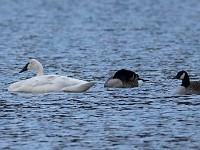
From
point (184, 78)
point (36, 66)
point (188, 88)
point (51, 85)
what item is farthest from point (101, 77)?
point (188, 88)

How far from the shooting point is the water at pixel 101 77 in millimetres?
19031

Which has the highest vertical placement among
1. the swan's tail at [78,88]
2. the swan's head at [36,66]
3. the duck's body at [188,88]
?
the swan's head at [36,66]

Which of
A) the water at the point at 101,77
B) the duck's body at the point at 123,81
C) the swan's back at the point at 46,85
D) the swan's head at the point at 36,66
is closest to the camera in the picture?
the water at the point at 101,77

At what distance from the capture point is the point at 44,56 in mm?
36344

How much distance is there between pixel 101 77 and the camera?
2900 cm

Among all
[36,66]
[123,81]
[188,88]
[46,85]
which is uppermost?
[36,66]

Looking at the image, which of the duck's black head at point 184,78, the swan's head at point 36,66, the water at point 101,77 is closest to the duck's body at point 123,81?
the water at point 101,77

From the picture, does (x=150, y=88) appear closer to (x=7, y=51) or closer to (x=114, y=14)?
(x=7, y=51)

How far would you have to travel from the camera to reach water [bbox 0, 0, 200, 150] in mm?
19031

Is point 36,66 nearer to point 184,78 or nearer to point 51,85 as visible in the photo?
point 51,85

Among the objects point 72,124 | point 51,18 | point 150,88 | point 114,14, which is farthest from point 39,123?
point 114,14

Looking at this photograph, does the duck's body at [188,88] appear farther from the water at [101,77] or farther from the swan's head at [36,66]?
the swan's head at [36,66]

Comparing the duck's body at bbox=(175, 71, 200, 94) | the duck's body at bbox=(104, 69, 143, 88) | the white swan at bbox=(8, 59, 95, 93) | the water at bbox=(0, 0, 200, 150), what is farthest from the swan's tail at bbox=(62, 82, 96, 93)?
the duck's body at bbox=(175, 71, 200, 94)

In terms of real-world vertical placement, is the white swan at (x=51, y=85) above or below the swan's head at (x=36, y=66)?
below
